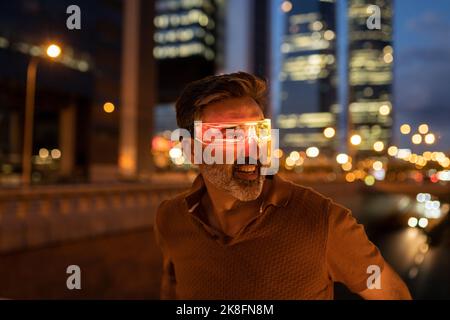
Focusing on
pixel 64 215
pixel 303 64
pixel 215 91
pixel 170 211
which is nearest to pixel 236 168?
pixel 215 91

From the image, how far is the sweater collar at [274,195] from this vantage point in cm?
213

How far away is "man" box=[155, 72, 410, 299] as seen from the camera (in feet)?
6.66

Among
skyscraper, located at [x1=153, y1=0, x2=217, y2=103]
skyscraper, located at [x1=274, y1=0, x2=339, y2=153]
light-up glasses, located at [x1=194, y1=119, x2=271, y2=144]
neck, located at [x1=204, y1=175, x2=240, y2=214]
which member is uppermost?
skyscraper, located at [x1=153, y1=0, x2=217, y2=103]

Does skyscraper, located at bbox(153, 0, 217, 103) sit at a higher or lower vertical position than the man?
higher

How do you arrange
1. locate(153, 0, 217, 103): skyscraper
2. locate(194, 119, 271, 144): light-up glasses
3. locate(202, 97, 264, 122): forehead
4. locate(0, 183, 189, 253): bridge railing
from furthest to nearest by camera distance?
locate(153, 0, 217, 103): skyscraper, locate(0, 183, 189, 253): bridge railing, locate(202, 97, 264, 122): forehead, locate(194, 119, 271, 144): light-up glasses

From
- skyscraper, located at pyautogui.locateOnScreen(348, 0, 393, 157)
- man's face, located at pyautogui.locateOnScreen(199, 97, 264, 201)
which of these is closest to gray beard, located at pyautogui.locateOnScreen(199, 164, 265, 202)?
man's face, located at pyautogui.locateOnScreen(199, 97, 264, 201)

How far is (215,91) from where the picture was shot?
2135 mm

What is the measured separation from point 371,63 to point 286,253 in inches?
63.7

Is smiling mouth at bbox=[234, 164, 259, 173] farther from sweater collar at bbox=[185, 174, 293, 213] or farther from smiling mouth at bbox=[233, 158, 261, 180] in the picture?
sweater collar at bbox=[185, 174, 293, 213]

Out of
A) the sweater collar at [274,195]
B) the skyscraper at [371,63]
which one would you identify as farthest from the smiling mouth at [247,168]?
the skyscraper at [371,63]

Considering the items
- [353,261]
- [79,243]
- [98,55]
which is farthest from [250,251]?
[98,55]

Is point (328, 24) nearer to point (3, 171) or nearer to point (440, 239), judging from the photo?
point (440, 239)

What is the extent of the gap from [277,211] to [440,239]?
12.4m

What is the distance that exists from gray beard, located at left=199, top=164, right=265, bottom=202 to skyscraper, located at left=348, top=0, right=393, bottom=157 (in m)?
1.45
